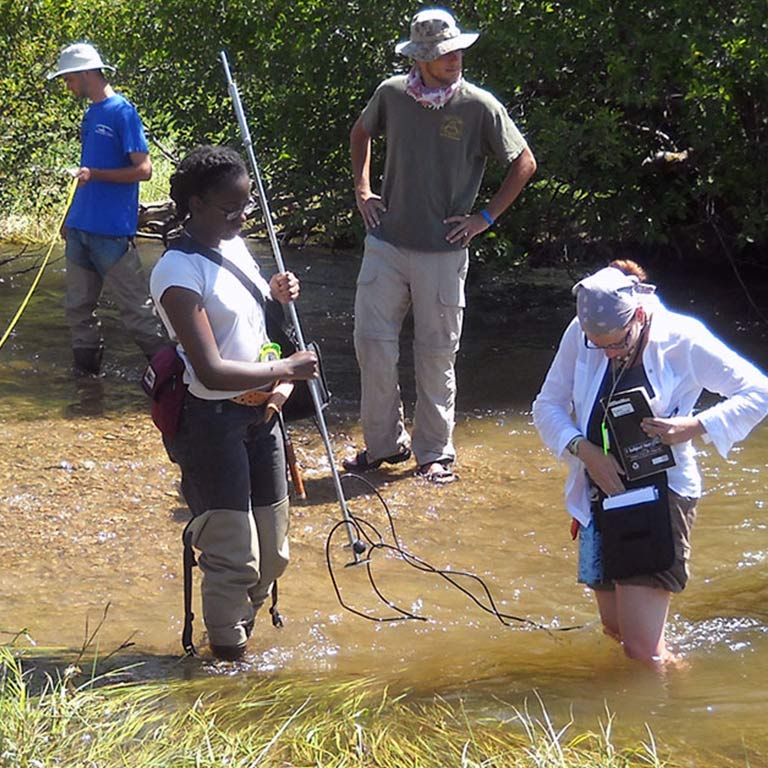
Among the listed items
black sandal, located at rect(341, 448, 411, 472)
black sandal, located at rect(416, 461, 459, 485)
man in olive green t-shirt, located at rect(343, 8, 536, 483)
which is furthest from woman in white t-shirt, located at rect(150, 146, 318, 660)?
black sandal, located at rect(341, 448, 411, 472)

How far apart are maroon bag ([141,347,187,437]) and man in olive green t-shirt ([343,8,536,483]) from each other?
2.57 m

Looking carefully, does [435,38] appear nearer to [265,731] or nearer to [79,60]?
[79,60]

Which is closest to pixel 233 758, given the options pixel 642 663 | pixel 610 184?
pixel 642 663

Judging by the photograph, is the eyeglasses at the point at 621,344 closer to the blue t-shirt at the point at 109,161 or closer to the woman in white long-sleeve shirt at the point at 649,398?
the woman in white long-sleeve shirt at the point at 649,398

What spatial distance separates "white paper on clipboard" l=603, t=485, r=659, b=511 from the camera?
15.4ft

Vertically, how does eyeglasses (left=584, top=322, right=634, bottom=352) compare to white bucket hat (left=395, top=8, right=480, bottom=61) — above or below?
below

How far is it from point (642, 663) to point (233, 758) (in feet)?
5.66

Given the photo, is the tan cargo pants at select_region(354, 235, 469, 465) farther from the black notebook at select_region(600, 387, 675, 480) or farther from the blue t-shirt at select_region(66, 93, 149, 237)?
the black notebook at select_region(600, 387, 675, 480)

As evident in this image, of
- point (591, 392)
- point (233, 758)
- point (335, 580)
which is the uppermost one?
point (591, 392)

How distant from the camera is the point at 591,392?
4.79 meters

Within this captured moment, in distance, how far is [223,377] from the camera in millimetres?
4586

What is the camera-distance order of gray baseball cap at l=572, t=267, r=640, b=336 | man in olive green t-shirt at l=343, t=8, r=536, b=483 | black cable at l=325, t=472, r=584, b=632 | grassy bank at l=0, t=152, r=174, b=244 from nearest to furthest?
gray baseball cap at l=572, t=267, r=640, b=336
black cable at l=325, t=472, r=584, b=632
man in olive green t-shirt at l=343, t=8, r=536, b=483
grassy bank at l=0, t=152, r=174, b=244

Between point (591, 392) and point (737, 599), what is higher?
point (591, 392)

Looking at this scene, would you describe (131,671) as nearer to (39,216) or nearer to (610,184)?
(610,184)
